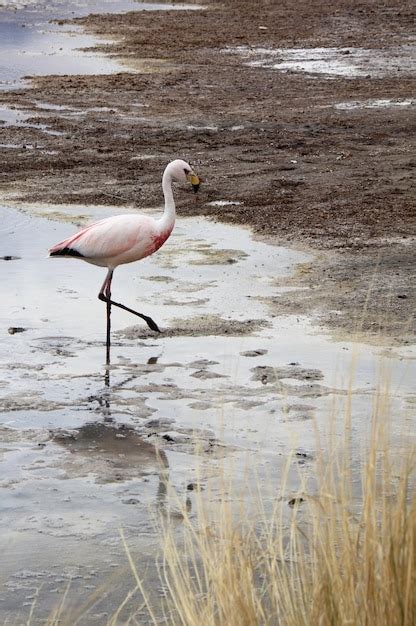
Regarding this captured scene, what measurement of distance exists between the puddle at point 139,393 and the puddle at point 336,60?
13562mm

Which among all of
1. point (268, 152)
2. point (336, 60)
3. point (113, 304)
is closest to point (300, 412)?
point (113, 304)

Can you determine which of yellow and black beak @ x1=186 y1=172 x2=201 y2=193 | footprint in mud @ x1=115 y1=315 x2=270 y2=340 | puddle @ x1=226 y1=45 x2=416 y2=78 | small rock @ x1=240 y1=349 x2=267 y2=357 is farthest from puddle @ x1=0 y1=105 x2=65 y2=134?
small rock @ x1=240 y1=349 x2=267 y2=357

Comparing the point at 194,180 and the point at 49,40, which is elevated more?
the point at 194,180

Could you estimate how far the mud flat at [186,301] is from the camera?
700cm

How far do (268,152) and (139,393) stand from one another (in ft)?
29.0

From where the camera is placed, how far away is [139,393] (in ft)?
29.0

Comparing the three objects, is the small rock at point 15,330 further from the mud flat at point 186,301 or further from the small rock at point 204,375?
the small rock at point 204,375

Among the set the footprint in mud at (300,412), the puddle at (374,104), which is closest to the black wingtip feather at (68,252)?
the footprint in mud at (300,412)

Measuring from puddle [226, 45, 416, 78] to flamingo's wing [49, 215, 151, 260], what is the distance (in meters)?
15.1

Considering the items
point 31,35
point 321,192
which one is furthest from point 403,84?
point 31,35

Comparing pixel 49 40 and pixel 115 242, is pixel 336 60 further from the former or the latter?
pixel 115 242

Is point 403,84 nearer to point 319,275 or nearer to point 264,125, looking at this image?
point 264,125

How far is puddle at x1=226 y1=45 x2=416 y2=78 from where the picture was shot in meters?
25.6

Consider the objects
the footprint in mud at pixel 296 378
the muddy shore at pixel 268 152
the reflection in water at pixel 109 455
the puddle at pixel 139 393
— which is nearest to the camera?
the puddle at pixel 139 393
